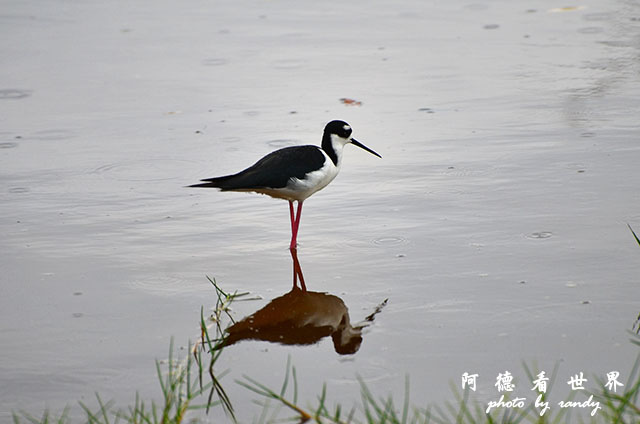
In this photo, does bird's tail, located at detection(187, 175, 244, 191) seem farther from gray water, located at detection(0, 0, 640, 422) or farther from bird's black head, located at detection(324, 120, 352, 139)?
bird's black head, located at detection(324, 120, 352, 139)

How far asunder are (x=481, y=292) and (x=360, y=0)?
10251 millimetres

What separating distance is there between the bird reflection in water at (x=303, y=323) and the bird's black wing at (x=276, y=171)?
1.02 meters

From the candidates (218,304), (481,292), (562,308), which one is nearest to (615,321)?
(562,308)

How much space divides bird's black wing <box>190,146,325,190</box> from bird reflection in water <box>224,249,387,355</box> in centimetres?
102

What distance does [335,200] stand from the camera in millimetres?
7465

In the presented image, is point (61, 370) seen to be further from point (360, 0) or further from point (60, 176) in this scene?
point (360, 0)

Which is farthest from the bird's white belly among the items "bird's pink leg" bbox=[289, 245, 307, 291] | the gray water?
"bird's pink leg" bbox=[289, 245, 307, 291]

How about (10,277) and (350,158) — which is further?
(350,158)

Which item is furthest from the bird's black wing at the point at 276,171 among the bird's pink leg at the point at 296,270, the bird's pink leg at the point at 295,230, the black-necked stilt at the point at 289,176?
the bird's pink leg at the point at 296,270

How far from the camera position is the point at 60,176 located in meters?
8.00

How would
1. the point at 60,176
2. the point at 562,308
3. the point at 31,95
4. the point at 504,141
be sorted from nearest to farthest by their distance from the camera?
the point at 562,308 < the point at 60,176 < the point at 504,141 < the point at 31,95

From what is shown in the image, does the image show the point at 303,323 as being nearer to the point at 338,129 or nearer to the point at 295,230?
the point at 295,230

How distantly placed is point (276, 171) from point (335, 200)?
0.94 metres

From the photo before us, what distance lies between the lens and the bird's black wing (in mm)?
6559
